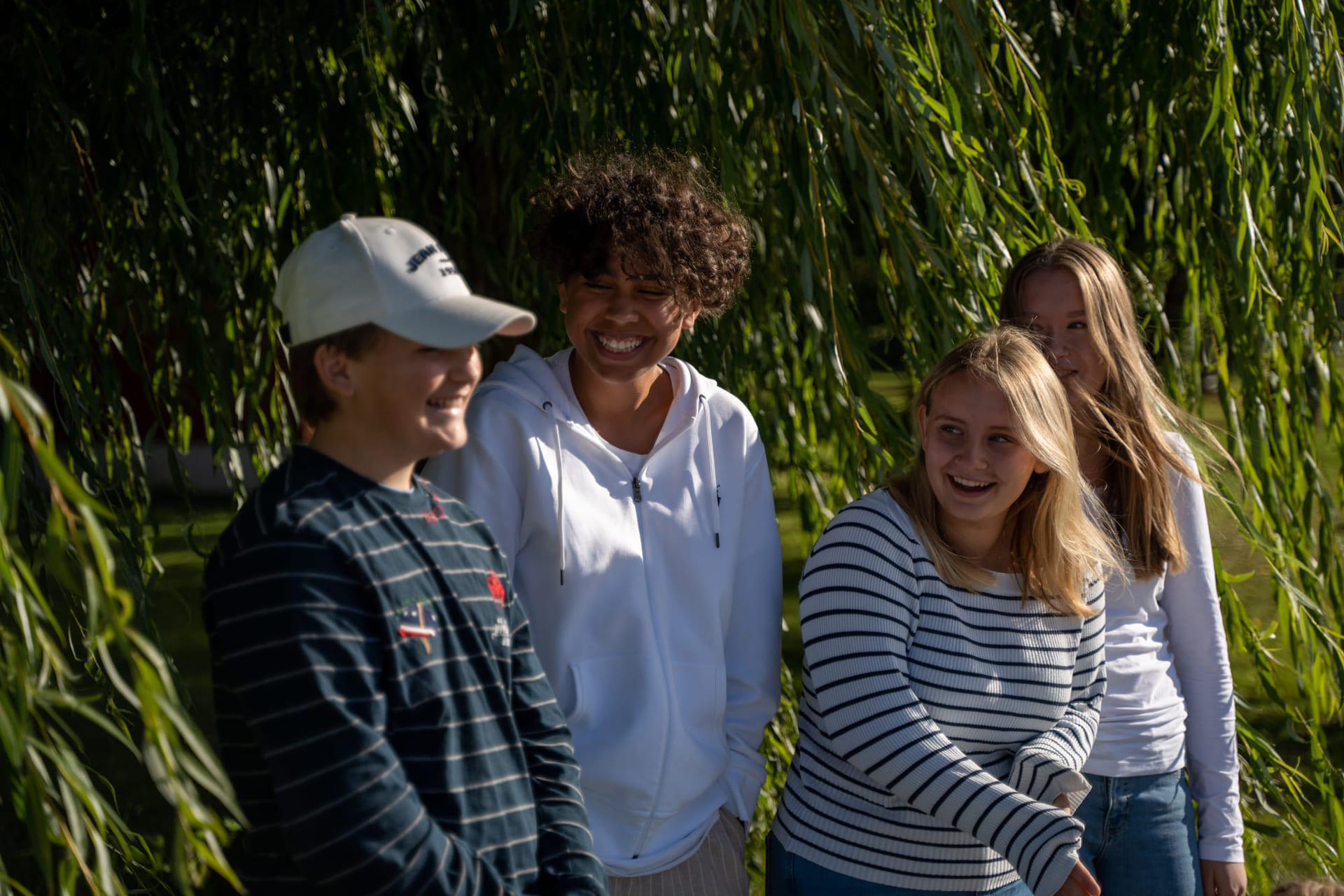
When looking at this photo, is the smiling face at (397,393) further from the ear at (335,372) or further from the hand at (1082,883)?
the hand at (1082,883)

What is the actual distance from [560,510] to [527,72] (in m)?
Result: 1.23

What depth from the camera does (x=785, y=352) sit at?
2420 millimetres

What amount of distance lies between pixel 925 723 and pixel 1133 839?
0.47 metres

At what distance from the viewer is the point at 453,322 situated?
1.08 meters

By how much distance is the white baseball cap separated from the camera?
1066 millimetres

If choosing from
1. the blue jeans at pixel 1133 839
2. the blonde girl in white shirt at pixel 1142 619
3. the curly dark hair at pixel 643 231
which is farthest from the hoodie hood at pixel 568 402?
the blue jeans at pixel 1133 839

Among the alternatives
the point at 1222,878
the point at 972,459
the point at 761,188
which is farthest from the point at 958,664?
the point at 761,188

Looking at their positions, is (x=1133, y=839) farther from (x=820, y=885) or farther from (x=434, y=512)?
(x=434, y=512)

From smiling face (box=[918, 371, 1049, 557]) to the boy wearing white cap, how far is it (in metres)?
0.57

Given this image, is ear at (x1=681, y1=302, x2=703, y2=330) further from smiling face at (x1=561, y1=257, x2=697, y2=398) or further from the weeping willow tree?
the weeping willow tree

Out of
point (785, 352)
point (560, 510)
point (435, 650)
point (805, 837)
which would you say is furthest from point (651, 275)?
point (785, 352)

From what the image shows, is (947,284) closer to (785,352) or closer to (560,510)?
(785,352)

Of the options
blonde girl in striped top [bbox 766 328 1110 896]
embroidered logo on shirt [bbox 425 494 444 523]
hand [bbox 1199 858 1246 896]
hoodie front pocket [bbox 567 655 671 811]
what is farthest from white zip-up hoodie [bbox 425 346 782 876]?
hand [bbox 1199 858 1246 896]

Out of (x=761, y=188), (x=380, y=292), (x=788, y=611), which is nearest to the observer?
(x=380, y=292)
